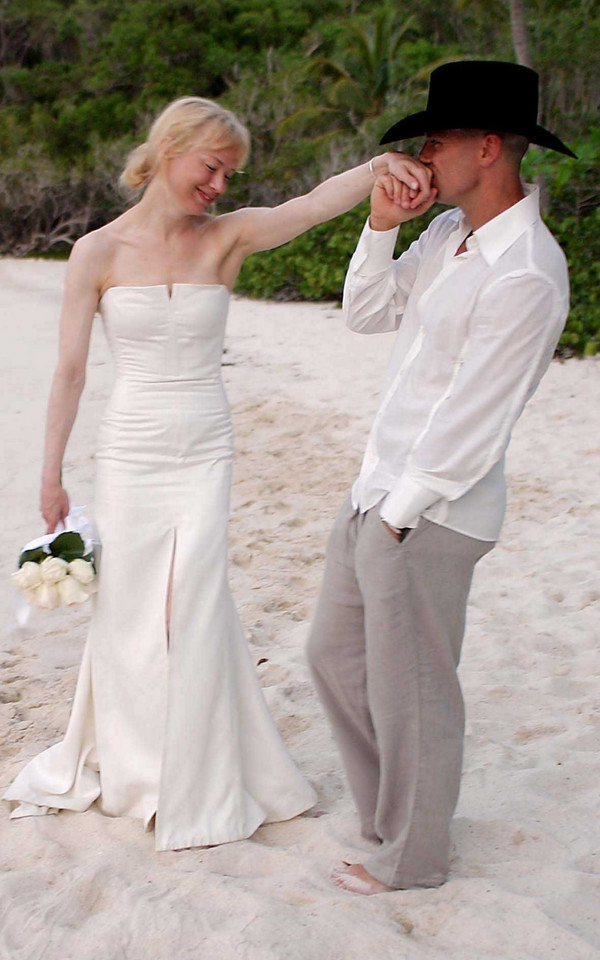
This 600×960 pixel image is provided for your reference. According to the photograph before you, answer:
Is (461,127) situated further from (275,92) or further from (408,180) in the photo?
(275,92)

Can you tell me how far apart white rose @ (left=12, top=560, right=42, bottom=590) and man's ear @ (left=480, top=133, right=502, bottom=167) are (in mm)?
1695

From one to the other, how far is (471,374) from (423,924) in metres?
1.36

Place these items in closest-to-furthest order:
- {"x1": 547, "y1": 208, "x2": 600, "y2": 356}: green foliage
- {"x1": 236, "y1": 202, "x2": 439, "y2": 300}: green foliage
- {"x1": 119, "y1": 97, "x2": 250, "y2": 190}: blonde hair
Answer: {"x1": 119, "y1": 97, "x2": 250, "y2": 190}: blonde hair
{"x1": 547, "y1": 208, "x2": 600, "y2": 356}: green foliage
{"x1": 236, "y1": 202, "x2": 439, "y2": 300}: green foliage

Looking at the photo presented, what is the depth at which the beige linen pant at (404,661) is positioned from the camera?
2.51 m

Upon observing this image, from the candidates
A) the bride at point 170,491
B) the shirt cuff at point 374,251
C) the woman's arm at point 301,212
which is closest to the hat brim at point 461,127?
the shirt cuff at point 374,251

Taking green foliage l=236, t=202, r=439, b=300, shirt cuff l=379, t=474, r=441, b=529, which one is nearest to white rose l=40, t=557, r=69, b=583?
shirt cuff l=379, t=474, r=441, b=529

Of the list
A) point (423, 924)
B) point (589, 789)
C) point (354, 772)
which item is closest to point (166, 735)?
point (354, 772)

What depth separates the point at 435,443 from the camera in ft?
7.79

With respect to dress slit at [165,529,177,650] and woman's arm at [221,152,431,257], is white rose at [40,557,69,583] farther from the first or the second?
woman's arm at [221,152,431,257]

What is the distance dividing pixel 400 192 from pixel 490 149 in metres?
0.25

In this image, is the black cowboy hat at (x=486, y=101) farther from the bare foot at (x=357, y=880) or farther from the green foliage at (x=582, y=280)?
the green foliage at (x=582, y=280)

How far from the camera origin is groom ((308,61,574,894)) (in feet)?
7.67

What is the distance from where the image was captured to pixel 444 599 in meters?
2.54

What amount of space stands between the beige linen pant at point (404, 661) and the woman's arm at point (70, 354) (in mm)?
906
